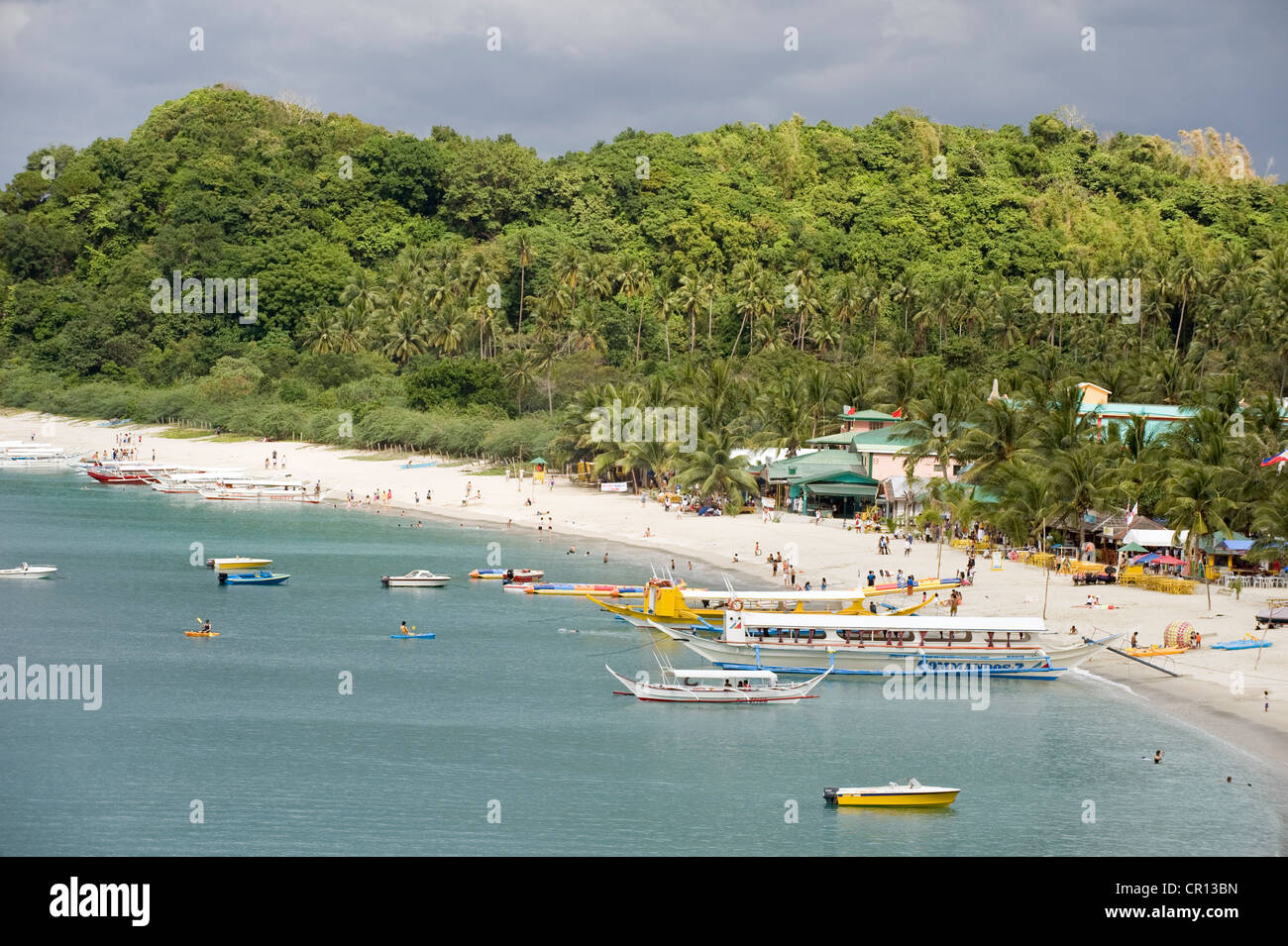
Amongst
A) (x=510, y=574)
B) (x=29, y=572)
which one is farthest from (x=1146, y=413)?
(x=29, y=572)

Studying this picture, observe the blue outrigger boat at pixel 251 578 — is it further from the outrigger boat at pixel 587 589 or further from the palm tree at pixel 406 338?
the palm tree at pixel 406 338

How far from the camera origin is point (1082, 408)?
81.1m

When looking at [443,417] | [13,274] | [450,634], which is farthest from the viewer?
[13,274]

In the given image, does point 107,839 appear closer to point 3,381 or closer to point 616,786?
point 616,786

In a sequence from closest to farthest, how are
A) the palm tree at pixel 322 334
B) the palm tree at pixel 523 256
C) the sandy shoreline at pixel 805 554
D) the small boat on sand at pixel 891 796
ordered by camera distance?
1. the small boat on sand at pixel 891 796
2. the sandy shoreline at pixel 805 554
3. the palm tree at pixel 322 334
4. the palm tree at pixel 523 256

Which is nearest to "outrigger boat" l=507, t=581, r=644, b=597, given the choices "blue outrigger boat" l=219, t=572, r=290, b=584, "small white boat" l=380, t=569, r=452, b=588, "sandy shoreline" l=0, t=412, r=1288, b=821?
"sandy shoreline" l=0, t=412, r=1288, b=821

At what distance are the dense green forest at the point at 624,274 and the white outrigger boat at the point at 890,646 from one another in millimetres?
25701

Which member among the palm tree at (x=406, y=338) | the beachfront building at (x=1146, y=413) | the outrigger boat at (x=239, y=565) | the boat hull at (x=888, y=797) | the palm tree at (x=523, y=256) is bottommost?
the boat hull at (x=888, y=797)

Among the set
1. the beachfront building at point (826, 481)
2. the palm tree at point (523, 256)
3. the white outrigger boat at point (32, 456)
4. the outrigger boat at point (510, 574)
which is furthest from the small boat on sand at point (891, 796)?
the white outrigger boat at point (32, 456)

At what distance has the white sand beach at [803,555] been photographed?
41438mm

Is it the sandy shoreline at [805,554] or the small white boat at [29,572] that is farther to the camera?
the small white boat at [29,572]

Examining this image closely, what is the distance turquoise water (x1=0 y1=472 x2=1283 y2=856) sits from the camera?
31656mm

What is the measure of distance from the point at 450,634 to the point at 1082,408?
44638 mm

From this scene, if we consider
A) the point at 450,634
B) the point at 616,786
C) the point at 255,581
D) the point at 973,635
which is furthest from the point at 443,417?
the point at 616,786
